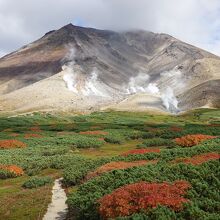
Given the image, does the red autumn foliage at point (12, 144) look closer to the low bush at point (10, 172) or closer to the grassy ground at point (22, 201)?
the low bush at point (10, 172)

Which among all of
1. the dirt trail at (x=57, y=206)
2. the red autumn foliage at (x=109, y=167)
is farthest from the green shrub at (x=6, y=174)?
the red autumn foliage at (x=109, y=167)

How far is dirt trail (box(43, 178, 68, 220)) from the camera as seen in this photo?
25.4 meters

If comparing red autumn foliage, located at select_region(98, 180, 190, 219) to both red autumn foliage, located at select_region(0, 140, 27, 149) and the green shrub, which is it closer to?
the green shrub

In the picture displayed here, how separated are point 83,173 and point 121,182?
10.2m

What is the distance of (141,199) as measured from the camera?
64.2ft

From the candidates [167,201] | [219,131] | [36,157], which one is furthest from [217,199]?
[219,131]

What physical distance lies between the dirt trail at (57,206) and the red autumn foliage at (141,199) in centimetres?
537

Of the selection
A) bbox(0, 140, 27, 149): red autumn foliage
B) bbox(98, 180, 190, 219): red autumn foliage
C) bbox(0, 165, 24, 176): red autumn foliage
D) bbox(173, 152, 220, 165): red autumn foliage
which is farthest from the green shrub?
bbox(98, 180, 190, 219): red autumn foliage

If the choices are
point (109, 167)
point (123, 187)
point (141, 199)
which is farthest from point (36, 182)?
point (141, 199)

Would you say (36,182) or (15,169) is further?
(15,169)

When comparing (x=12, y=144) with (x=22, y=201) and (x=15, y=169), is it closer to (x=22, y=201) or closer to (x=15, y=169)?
(x=15, y=169)

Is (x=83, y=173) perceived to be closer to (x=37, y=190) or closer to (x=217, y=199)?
(x=37, y=190)

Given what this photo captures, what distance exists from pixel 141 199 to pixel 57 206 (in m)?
9.45

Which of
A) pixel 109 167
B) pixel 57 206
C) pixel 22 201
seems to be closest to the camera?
pixel 57 206
